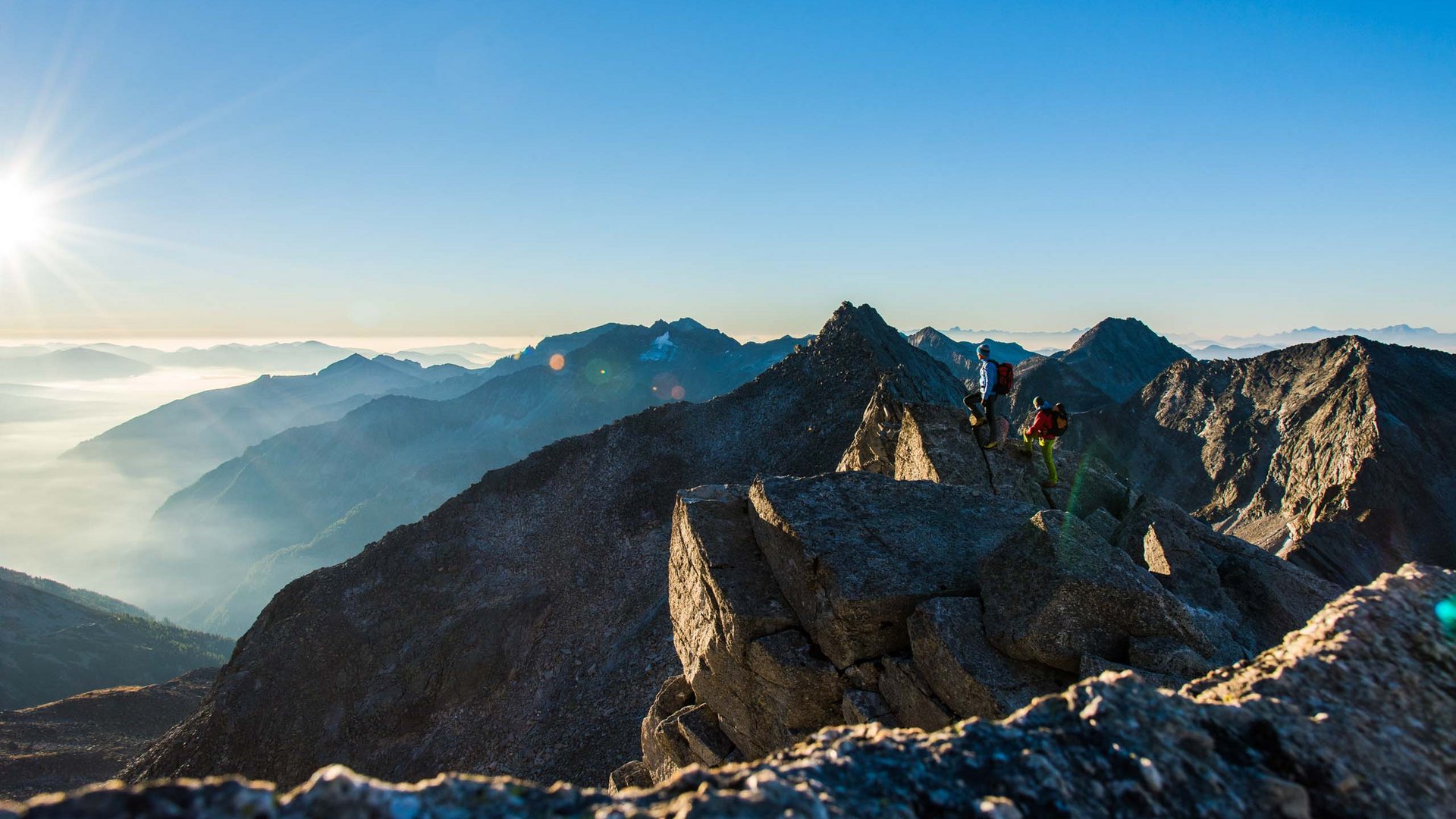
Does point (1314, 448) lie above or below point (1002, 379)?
below

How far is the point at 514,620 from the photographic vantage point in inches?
1640

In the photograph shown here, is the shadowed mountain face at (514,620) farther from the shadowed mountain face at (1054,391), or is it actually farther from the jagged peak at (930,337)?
the jagged peak at (930,337)

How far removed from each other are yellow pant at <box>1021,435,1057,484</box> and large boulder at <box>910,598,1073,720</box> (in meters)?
9.44

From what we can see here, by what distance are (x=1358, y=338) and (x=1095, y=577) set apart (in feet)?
209

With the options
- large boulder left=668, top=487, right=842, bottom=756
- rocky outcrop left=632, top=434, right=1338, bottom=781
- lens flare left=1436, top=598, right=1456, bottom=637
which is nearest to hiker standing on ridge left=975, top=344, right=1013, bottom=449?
rocky outcrop left=632, top=434, right=1338, bottom=781

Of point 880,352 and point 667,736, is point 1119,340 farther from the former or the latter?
point 667,736

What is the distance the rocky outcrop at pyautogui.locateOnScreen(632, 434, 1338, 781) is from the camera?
10930 millimetres

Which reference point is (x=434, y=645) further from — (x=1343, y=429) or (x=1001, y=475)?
(x=1343, y=429)

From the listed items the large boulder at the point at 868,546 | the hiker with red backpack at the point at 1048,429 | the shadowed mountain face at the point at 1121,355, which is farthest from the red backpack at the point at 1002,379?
the shadowed mountain face at the point at 1121,355

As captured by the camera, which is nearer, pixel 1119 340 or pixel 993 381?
pixel 993 381

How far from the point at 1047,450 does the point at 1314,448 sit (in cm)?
4740

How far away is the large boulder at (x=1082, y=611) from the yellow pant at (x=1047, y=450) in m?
8.95

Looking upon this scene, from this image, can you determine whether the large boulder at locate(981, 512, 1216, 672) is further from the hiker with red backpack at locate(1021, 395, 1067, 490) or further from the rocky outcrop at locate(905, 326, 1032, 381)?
the rocky outcrop at locate(905, 326, 1032, 381)

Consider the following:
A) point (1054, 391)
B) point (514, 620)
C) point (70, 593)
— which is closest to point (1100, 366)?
point (1054, 391)
